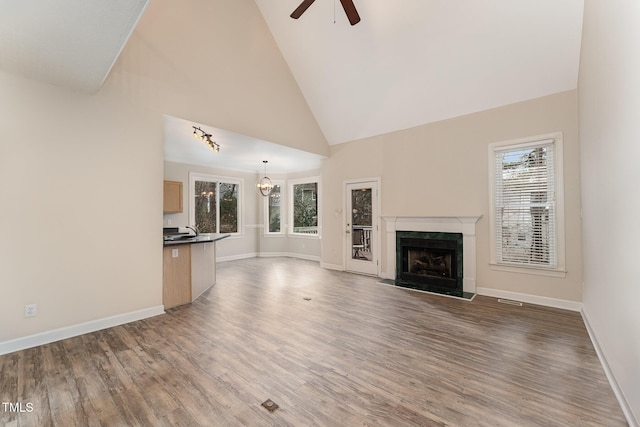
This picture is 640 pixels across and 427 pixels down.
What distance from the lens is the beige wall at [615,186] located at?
5.34 ft

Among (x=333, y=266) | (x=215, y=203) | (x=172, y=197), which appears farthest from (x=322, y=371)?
(x=215, y=203)

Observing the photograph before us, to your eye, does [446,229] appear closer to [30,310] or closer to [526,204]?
[526,204]

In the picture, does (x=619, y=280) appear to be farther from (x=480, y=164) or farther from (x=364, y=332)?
(x=480, y=164)

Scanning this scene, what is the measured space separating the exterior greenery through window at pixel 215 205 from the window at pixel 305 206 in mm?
1766

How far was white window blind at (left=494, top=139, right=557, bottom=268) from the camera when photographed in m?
3.96

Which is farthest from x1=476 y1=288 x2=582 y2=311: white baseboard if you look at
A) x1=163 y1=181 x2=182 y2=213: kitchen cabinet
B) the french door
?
x1=163 y1=181 x2=182 y2=213: kitchen cabinet

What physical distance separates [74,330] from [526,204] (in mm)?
6264

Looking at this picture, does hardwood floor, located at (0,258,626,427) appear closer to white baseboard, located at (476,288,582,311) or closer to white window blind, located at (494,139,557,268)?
white baseboard, located at (476,288,582,311)

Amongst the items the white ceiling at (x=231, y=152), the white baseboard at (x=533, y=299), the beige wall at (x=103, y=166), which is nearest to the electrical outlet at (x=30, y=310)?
the beige wall at (x=103, y=166)

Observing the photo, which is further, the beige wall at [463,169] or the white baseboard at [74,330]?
the beige wall at [463,169]

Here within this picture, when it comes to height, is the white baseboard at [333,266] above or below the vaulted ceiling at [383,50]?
below

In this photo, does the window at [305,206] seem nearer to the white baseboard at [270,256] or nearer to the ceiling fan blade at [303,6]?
the white baseboard at [270,256]

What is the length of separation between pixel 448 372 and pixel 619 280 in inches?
56.5

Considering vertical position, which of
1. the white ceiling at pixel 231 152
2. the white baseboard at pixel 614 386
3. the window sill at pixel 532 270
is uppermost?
the white ceiling at pixel 231 152
